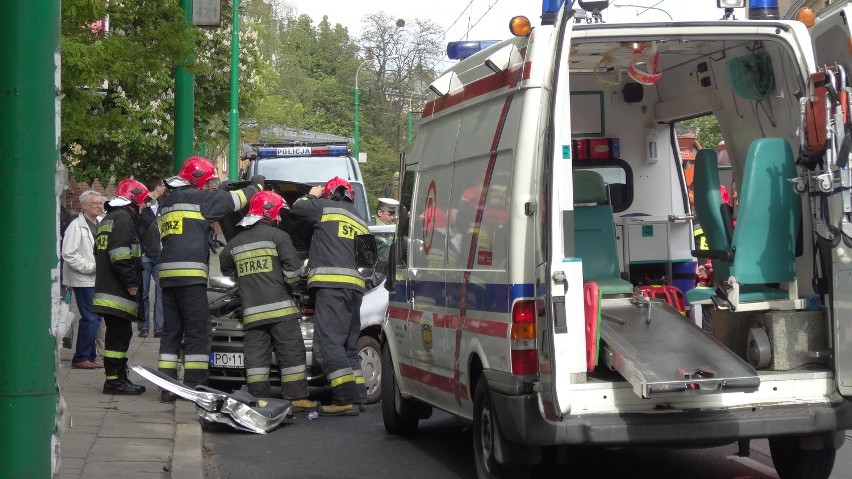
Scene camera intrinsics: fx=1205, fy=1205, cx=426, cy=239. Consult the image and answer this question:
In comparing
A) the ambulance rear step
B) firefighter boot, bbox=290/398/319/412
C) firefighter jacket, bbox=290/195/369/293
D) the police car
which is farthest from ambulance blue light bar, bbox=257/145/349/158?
the ambulance rear step

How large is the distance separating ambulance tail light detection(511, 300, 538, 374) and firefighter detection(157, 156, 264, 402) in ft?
14.7

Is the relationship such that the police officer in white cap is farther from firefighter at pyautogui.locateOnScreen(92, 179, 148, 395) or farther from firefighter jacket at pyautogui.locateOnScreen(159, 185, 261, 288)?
firefighter jacket at pyautogui.locateOnScreen(159, 185, 261, 288)

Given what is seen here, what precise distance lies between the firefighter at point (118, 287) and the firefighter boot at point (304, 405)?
1.48 metres

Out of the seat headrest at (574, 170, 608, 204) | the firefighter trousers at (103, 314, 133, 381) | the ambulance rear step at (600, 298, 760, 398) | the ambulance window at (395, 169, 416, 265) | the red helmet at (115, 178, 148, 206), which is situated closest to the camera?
the ambulance rear step at (600, 298, 760, 398)

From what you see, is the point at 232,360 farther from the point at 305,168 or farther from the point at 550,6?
the point at 305,168

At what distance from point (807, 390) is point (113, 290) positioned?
6.37m

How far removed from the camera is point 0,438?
366 centimetres

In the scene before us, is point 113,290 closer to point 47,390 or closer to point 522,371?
point 522,371

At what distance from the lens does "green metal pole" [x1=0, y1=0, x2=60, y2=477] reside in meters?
3.61

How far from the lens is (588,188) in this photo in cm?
878

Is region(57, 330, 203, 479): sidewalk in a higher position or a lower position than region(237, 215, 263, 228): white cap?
lower

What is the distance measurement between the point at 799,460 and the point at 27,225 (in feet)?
15.8

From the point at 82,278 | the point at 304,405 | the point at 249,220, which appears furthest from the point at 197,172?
the point at 82,278

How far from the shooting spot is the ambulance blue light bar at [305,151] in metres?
21.0
